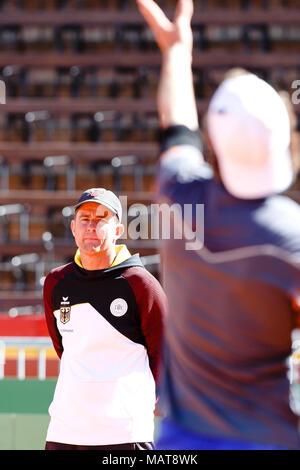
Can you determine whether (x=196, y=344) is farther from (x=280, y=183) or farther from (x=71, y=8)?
(x=71, y=8)

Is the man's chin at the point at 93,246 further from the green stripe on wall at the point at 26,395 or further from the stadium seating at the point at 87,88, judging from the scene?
the stadium seating at the point at 87,88

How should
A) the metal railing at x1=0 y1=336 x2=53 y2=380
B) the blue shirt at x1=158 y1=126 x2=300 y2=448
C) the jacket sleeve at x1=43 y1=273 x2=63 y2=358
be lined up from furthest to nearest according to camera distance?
the metal railing at x1=0 y1=336 x2=53 y2=380 < the jacket sleeve at x1=43 y1=273 x2=63 y2=358 < the blue shirt at x1=158 y1=126 x2=300 y2=448

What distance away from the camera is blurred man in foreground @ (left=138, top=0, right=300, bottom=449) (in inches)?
51.9

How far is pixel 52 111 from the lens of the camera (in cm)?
1474

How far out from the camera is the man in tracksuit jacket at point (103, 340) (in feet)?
9.34

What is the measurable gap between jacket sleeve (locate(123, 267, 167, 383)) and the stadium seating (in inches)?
414

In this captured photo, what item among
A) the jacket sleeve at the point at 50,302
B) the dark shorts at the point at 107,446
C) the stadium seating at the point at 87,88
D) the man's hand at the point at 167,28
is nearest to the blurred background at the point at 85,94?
the stadium seating at the point at 87,88

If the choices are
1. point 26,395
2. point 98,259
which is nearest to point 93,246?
point 98,259

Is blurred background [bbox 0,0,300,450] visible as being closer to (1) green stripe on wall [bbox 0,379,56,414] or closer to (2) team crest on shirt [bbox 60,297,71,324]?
(1) green stripe on wall [bbox 0,379,56,414]

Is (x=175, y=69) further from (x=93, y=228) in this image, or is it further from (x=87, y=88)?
(x=87, y=88)

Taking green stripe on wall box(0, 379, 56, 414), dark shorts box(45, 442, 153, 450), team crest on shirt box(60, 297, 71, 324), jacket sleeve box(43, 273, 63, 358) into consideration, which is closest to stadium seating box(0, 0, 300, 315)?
green stripe on wall box(0, 379, 56, 414)

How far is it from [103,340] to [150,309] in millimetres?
204

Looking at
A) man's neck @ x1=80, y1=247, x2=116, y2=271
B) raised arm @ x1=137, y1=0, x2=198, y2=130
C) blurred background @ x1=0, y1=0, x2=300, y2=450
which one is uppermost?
blurred background @ x1=0, y1=0, x2=300, y2=450

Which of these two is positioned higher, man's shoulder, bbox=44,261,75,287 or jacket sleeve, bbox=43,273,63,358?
man's shoulder, bbox=44,261,75,287
